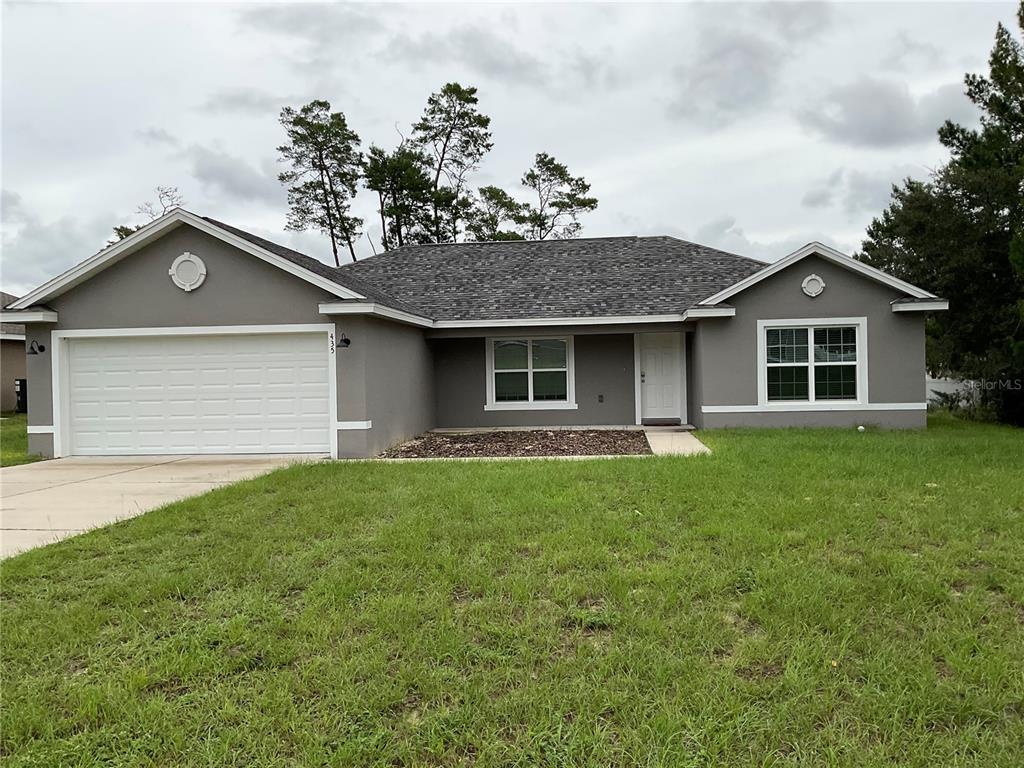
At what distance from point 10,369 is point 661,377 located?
22.6 m

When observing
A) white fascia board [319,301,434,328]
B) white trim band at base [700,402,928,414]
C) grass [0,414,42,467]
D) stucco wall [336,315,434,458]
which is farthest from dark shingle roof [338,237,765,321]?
grass [0,414,42,467]

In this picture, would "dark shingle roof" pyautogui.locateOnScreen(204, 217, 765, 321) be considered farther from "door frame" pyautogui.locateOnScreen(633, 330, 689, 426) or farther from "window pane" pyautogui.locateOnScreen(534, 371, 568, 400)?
"window pane" pyautogui.locateOnScreen(534, 371, 568, 400)

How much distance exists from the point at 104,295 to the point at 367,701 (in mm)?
11396

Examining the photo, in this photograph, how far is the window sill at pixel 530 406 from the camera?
15930 mm

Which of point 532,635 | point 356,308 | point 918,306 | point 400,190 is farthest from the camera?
point 400,190

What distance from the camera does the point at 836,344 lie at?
13609mm

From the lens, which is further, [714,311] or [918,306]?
[714,311]

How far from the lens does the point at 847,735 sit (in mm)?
2955

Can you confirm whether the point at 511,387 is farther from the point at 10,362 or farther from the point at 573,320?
the point at 10,362

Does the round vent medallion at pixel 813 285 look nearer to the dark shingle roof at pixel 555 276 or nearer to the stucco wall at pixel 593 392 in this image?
the dark shingle roof at pixel 555 276

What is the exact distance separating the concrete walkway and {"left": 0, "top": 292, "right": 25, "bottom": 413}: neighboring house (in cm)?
2164

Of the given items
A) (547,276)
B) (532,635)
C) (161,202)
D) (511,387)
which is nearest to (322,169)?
(161,202)

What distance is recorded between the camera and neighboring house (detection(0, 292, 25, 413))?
2225 cm

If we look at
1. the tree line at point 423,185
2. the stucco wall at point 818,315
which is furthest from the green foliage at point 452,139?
the stucco wall at point 818,315
